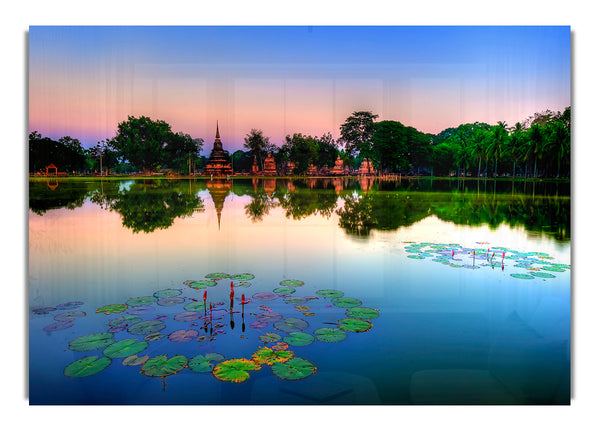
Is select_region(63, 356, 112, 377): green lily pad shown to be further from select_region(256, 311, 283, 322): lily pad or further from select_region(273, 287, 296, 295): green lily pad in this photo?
select_region(273, 287, 296, 295): green lily pad

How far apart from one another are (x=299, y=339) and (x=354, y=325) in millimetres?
680

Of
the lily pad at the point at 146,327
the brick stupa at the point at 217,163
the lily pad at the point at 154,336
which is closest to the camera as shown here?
the lily pad at the point at 154,336

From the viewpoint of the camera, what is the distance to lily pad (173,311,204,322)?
430 cm

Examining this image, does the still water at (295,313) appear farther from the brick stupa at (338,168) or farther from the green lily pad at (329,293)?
the brick stupa at (338,168)

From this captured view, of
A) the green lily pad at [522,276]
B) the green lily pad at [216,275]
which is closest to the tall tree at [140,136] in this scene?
the green lily pad at [216,275]

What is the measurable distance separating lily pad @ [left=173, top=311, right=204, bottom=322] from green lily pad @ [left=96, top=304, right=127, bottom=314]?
2.36ft

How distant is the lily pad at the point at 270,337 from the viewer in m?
3.88

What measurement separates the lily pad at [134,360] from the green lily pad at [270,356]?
3.03 ft

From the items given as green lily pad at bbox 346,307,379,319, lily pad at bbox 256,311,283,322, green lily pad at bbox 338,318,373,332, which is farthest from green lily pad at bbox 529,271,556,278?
lily pad at bbox 256,311,283,322

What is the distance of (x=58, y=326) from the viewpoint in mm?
4215

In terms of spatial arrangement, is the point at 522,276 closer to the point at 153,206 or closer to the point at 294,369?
the point at 294,369

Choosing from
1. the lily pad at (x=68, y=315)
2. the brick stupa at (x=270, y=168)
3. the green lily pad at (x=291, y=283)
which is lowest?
the lily pad at (x=68, y=315)

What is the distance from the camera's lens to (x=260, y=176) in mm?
7758

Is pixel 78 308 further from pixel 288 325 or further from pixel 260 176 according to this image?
pixel 260 176
